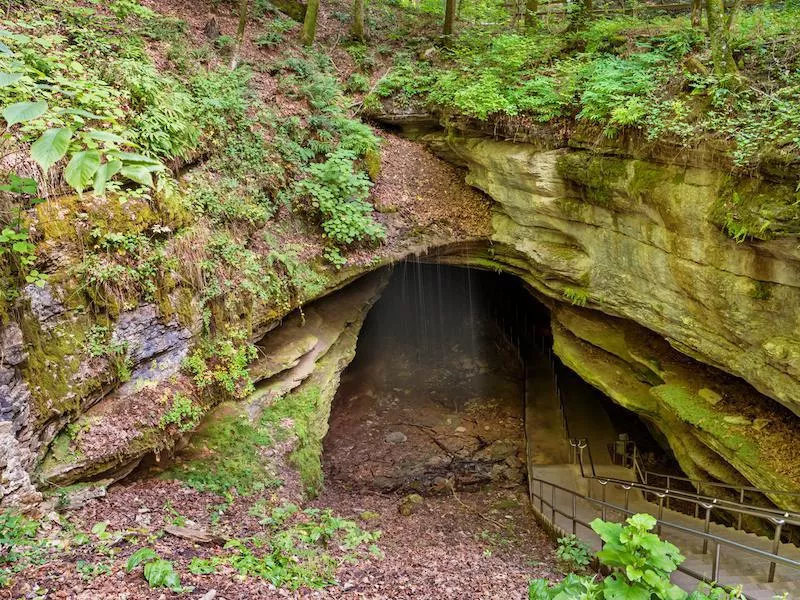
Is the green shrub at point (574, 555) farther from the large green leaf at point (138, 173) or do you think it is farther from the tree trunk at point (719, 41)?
the large green leaf at point (138, 173)

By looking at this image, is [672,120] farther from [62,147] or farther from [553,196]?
[62,147]

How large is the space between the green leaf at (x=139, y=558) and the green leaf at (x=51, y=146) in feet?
13.3

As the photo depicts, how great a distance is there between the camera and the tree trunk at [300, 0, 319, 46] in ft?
41.5

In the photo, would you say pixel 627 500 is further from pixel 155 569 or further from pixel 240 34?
pixel 240 34

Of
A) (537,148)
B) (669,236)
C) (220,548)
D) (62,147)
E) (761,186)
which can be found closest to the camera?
(62,147)

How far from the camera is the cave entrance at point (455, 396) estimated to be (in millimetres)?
10953

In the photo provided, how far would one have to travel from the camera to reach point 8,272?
17.6ft

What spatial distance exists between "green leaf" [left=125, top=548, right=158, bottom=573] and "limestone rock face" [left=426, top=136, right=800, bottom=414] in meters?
7.68

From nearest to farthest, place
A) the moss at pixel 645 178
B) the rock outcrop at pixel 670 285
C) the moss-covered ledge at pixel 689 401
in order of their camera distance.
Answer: the rock outcrop at pixel 670 285 < the moss-covered ledge at pixel 689 401 < the moss at pixel 645 178

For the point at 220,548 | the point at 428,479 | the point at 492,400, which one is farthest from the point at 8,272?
the point at 492,400

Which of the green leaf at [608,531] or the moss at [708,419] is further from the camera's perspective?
the moss at [708,419]

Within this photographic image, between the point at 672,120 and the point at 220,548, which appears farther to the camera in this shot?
the point at 672,120

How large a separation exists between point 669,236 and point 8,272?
871 cm

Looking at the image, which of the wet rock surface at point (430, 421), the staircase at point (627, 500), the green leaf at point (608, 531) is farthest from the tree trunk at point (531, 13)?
the green leaf at point (608, 531)
